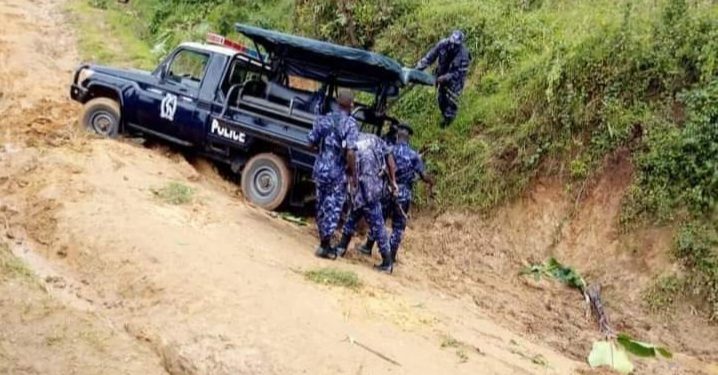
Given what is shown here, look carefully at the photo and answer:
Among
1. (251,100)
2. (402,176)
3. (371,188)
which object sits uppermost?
(251,100)

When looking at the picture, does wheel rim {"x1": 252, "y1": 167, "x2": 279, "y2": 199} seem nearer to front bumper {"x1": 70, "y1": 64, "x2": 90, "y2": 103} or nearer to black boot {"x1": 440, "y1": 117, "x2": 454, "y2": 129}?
black boot {"x1": 440, "y1": 117, "x2": 454, "y2": 129}

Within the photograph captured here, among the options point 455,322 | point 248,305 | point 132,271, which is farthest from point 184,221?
point 455,322

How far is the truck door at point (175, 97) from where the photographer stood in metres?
10.6

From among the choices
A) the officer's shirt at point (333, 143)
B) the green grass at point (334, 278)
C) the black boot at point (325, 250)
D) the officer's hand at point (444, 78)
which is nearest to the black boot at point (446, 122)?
the officer's hand at point (444, 78)

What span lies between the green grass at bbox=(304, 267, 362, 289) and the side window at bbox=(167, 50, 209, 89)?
12.8 ft

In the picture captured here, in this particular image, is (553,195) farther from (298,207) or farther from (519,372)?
(519,372)

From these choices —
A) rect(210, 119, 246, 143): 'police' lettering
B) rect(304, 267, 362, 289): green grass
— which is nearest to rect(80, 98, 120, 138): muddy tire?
rect(210, 119, 246, 143): 'police' lettering

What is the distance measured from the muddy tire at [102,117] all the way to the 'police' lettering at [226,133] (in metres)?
1.54

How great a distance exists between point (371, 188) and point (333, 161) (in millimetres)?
446

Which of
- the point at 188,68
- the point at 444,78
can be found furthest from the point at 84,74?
the point at 444,78

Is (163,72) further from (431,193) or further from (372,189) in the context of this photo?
(372,189)

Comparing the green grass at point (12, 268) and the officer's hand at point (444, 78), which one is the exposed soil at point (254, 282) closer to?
the green grass at point (12, 268)

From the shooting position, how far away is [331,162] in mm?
8336

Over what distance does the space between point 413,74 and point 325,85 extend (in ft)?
3.77
